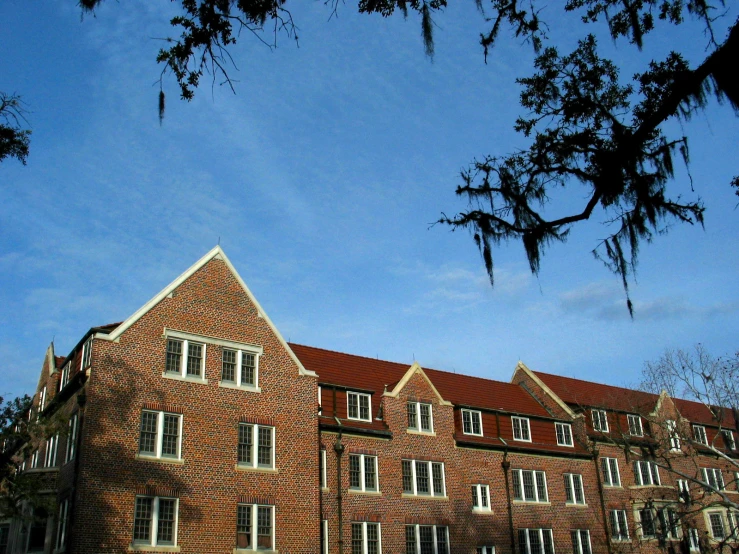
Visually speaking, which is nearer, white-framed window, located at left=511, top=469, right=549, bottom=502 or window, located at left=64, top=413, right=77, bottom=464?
window, located at left=64, top=413, right=77, bottom=464

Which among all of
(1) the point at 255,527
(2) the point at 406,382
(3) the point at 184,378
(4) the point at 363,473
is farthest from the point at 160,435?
(2) the point at 406,382

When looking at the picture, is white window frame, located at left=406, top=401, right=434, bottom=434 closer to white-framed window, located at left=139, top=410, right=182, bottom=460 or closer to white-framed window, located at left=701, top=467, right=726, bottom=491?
white-framed window, located at left=139, top=410, right=182, bottom=460

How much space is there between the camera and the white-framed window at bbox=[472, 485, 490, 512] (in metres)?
37.9

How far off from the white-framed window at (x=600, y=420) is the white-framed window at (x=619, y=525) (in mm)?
5187

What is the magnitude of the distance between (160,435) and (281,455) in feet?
17.7

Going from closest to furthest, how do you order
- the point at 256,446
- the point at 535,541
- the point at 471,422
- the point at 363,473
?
the point at 256,446 < the point at 363,473 < the point at 535,541 < the point at 471,422

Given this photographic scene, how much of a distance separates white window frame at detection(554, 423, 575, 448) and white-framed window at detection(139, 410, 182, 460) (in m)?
24.3

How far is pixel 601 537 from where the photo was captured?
42.1 meters

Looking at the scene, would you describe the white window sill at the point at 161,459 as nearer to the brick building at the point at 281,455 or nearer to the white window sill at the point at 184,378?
the brick building at the point at 281,455

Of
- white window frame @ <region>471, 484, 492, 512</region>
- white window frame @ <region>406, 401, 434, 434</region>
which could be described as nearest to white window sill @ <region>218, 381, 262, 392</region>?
white window frame @ <region>406, 401, 434, 434</region>

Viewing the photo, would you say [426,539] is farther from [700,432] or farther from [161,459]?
[700,432]

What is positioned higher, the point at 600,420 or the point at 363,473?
the point at 600,420

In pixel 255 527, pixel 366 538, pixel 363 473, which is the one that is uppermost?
pixel 363 473

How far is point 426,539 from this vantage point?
3522 cm
